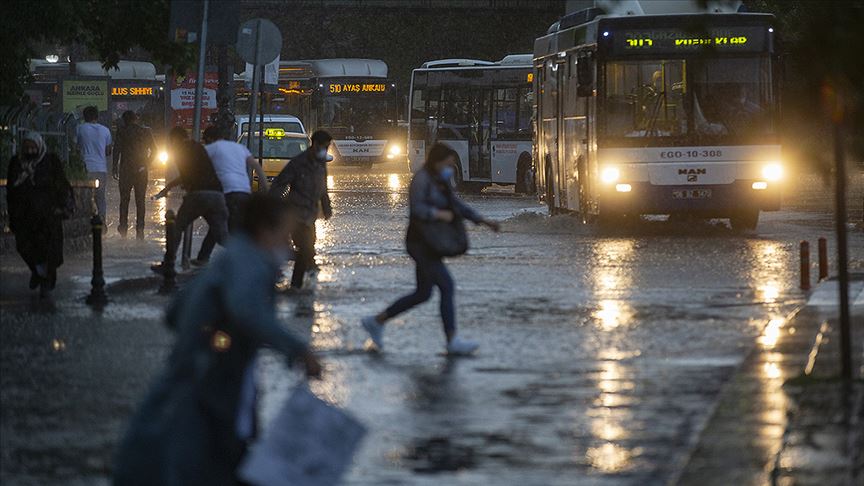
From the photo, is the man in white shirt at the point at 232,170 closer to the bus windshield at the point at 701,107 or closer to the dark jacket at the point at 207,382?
the bus windshield at the point at 701,107

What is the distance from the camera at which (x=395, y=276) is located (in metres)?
18.7

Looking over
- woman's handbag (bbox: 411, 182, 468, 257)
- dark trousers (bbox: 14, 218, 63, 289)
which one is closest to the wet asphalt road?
dark trousers (bbox: 14, 218, 63, 289)

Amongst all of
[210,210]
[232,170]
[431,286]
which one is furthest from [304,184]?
[431,286]

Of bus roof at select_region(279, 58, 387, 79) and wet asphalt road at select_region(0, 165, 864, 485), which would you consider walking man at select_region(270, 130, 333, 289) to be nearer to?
wet asphalt road at select_region(0, 165, 864, 485)

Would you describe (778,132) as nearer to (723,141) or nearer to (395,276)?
(723,141)

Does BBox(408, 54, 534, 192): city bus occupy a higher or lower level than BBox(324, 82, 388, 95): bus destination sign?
lower

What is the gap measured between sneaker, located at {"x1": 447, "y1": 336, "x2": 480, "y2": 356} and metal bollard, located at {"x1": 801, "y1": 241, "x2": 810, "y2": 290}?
215 inches

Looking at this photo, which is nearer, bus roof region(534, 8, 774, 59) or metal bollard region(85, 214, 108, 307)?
metal bollard region(85, 214, 108, 307)

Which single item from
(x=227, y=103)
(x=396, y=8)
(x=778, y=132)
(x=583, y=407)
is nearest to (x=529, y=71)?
(x=227, y=103)

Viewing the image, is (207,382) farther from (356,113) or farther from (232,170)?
(356,113)

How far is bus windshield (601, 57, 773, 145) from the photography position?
981 inches

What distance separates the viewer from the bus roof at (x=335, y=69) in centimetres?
6135

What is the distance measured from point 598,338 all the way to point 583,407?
325 centimetres

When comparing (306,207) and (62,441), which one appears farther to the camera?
(306,207)
